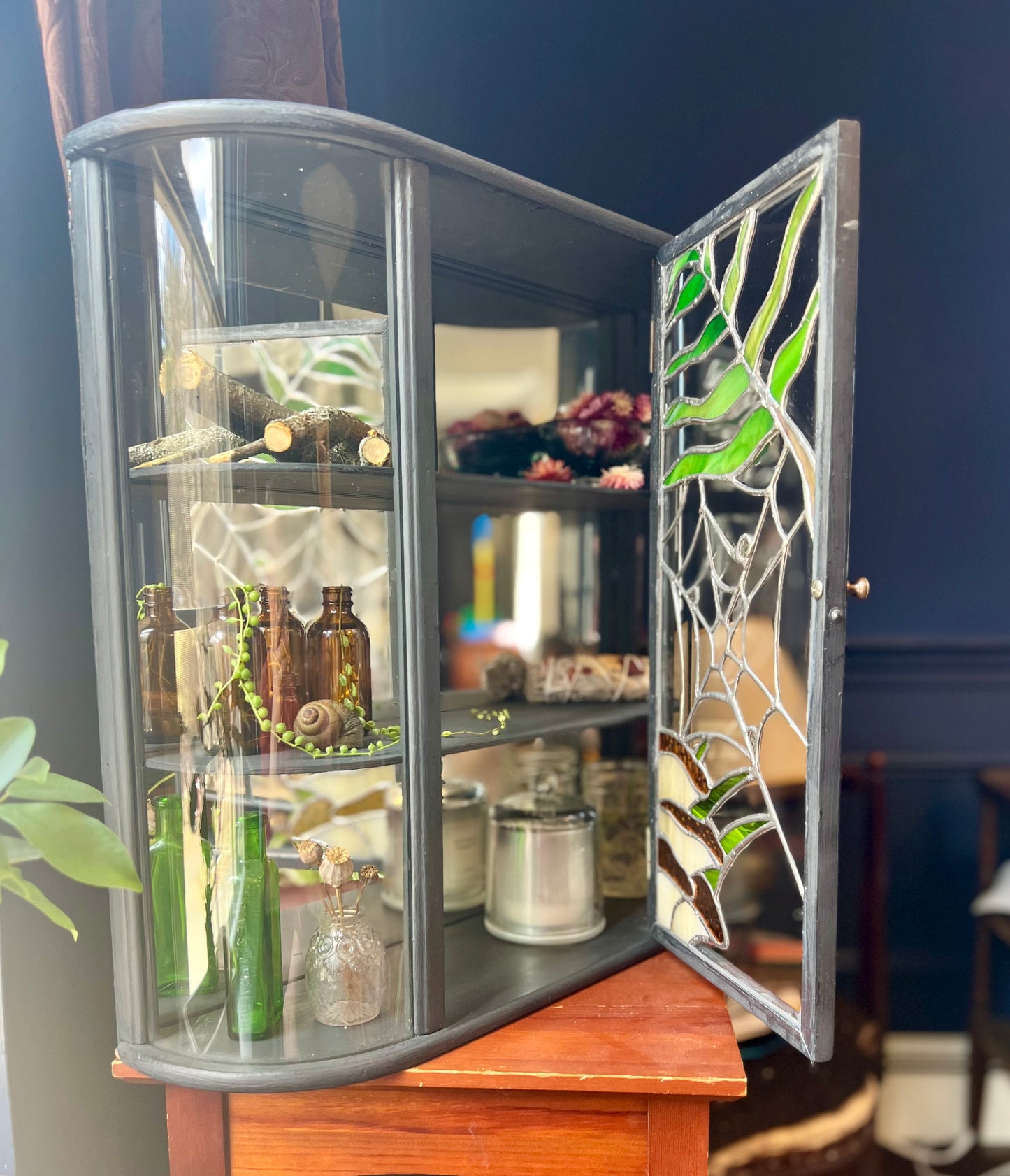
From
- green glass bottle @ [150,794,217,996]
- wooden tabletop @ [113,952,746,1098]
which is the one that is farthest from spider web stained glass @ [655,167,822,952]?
green glass bottle @ [150,794,217,996]

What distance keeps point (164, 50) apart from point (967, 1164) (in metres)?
2.76

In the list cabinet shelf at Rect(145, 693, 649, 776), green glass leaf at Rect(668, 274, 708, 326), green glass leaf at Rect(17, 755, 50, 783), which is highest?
green glass leaf at Rect(668, 274, 708, 326)

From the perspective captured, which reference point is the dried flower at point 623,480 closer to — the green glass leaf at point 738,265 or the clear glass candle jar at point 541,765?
the green glass leaf at point 738,265

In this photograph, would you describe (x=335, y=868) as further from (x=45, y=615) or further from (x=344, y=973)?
(x=45, y=615)

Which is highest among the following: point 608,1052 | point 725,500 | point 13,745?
point 725,500

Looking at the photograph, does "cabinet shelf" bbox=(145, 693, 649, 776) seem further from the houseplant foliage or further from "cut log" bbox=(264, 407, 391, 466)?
"cut log" bbox=(264, 407, 391, 466)

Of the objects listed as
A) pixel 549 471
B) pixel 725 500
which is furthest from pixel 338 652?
pixel 725 500

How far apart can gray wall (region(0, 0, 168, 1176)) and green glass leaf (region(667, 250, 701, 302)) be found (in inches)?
37.5

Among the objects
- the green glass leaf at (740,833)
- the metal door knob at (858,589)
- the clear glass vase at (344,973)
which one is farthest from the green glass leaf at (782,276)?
the clear glass vase at (344,973)

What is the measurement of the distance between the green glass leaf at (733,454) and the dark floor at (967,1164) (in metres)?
1.71

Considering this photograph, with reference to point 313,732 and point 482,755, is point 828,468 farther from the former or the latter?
point 482,755

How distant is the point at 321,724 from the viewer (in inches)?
42.3

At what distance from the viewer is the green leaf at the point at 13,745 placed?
771 mm

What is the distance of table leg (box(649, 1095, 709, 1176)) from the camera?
110 cm
